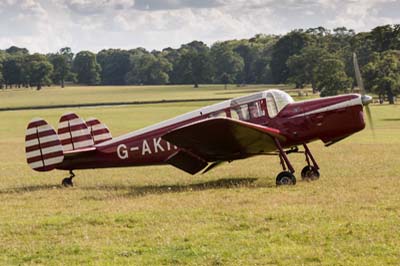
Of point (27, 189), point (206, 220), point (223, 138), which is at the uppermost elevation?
point (223, 138)

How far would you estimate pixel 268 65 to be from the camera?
6531 inches

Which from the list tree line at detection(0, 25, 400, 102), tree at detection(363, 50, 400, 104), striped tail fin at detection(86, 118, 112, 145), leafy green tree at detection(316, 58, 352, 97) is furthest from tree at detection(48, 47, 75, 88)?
striped tail fin at detection(86, 118, 112, 145)

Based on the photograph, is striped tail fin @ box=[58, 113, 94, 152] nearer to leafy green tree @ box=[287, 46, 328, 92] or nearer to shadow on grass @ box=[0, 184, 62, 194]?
shadow on grass @ box=[0, 184, 62, 194]

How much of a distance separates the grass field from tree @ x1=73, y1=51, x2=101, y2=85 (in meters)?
181

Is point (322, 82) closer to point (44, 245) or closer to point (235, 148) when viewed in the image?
point (235, 148)

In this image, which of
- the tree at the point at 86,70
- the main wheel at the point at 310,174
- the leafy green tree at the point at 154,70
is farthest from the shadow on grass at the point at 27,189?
the tree at the point at 86,70

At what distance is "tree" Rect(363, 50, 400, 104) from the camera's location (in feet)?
266

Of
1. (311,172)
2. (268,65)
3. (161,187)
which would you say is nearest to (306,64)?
(268,65)

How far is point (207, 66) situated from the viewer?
174 m

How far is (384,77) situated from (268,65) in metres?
85.6

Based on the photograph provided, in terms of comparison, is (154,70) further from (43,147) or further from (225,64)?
(43,147)

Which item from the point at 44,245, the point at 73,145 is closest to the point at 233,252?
the point at 44,245

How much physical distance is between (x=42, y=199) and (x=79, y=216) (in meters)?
3.19

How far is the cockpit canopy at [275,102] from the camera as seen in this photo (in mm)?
16156
